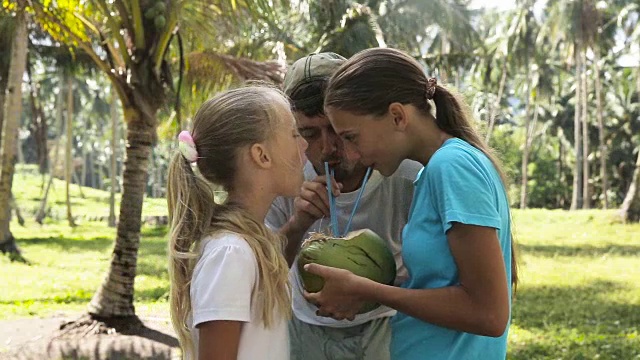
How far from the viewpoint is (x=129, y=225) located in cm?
795

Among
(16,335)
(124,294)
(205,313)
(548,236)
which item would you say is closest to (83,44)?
(124,294)

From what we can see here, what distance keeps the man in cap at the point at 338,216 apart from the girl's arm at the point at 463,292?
40 cm

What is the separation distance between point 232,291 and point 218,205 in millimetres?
319

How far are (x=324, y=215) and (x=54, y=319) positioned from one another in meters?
7.68

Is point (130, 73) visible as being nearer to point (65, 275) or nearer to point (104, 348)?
point (104, 348)

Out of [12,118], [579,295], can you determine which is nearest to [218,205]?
[579,295]

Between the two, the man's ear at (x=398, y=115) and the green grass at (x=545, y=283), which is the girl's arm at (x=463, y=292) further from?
the green grass at (x=545, y=283)

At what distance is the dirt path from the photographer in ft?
24.1

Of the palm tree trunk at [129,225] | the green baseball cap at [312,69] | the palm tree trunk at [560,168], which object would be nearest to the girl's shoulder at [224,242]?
the green baseball cap at [312,69]

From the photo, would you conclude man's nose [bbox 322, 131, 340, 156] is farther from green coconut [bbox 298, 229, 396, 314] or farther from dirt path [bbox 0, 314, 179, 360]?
dirt path [bbox 0, 314, 179, 360]

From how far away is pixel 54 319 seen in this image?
9.28m

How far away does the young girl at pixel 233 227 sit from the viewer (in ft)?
6.44

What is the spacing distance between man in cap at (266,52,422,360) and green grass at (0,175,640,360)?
1.19 m

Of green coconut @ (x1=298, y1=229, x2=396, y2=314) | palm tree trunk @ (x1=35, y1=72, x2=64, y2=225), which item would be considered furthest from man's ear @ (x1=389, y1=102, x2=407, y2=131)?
palm tree trunk @ (x1=35, y1=72, x2=64, y2=225)
